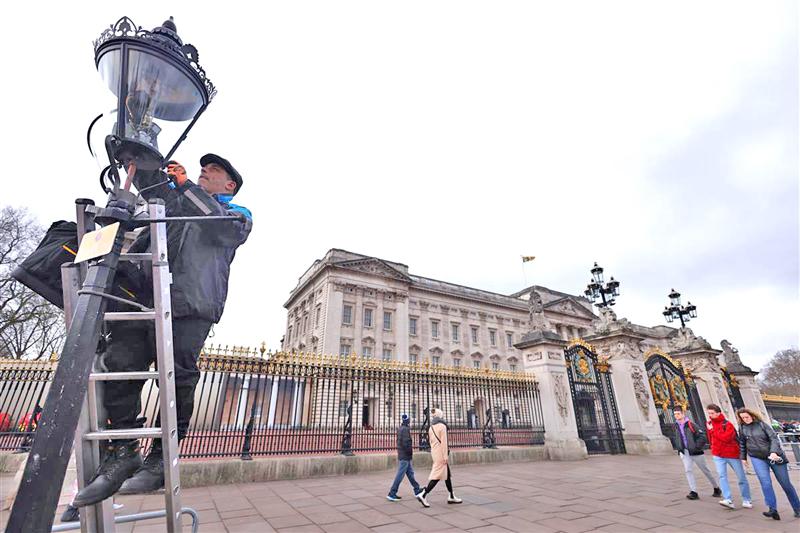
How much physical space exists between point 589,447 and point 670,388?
5042mm

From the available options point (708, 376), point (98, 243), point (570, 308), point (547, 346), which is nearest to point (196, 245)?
point (98, 243)

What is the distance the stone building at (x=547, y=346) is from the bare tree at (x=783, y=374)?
14.4m

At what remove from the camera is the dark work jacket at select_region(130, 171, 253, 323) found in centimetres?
213

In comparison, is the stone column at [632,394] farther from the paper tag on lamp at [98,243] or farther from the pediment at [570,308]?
the pediment at [570,308]

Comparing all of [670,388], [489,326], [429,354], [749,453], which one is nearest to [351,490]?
[749,453]

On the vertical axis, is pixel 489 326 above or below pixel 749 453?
above

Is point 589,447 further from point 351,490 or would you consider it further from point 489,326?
point 489,326

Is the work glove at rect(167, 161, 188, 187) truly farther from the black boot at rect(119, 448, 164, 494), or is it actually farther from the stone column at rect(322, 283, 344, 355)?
the stone column at rect(322, 283, 344, 355)

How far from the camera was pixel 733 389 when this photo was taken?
17.9m

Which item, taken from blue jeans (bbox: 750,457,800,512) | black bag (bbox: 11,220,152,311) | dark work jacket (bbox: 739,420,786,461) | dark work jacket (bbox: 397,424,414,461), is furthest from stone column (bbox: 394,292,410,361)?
black bag (bbox: 11,220,152,311)

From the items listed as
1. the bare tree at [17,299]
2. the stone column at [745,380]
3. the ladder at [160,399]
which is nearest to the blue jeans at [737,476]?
the ladder at [160,399]

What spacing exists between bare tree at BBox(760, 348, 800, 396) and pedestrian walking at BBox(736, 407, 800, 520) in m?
68.5

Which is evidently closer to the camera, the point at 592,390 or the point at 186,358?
the point at 186,358

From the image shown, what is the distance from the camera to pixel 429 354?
40.2m
